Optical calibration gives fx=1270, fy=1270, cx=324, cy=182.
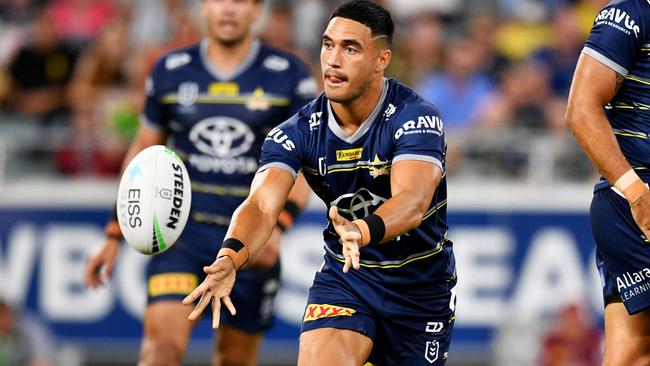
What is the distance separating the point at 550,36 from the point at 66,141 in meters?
5.68

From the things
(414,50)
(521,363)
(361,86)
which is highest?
(414,50)

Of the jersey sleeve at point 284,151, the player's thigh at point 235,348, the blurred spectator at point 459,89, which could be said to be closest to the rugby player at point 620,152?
the jersey sleeve at point 284,151

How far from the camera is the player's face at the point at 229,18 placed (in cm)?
870

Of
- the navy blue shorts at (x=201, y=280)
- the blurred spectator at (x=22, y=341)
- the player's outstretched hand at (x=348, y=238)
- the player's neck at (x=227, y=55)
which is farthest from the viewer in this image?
the blurred spectator at (x=22, y=341)

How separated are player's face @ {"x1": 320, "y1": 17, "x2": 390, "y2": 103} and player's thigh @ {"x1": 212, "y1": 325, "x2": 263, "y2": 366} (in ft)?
8.91

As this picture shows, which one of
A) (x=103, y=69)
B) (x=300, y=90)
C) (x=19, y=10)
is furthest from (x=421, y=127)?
(x=19, y=10)

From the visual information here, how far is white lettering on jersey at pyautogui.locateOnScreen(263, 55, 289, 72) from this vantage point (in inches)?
352

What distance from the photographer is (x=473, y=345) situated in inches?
520

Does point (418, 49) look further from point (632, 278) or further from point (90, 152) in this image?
point (632, 278)

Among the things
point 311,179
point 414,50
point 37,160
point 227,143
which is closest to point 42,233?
point 37,160

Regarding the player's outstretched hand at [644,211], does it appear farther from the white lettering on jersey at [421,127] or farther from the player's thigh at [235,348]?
the player's thigh at [235,348]

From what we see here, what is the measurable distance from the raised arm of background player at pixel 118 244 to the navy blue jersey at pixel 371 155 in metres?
1.58

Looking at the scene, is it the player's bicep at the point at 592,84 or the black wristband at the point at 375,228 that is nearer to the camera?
the black wristband at the point at 375,228

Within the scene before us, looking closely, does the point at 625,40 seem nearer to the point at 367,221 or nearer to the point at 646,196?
the point at 646,196
